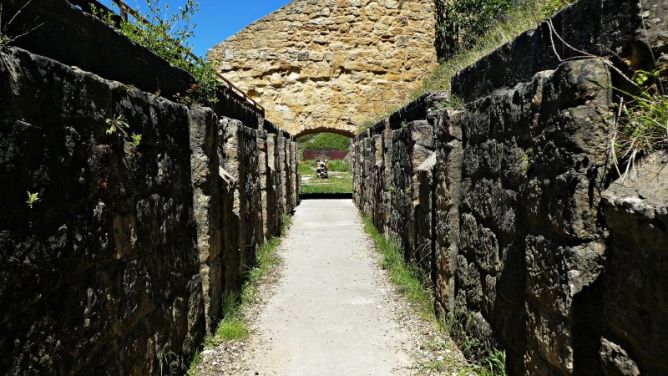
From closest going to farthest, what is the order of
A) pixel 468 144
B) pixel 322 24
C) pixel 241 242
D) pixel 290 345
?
pixel 468 144
pixel 290 345
pixel 241 242
pixel 322 24

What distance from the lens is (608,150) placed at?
196 cm

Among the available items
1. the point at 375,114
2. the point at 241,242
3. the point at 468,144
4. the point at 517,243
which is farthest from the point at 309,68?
the point at 517,243

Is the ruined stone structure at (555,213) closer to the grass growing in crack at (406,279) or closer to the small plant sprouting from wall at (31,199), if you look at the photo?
the grass growing in crack at (406,279)

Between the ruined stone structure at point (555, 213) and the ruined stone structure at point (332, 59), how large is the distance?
443 inches

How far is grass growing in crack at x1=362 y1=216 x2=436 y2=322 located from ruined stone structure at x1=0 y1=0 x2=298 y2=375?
1.86 metres

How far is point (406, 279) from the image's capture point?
5.27m

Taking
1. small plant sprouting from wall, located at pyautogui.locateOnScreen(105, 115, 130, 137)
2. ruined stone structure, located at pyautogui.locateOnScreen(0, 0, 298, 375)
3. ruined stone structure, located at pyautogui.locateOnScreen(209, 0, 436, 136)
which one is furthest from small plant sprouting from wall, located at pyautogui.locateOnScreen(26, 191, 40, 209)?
ruined stone structure, located at pyautogui.locateOnScreen(209, 0, 436, 136)

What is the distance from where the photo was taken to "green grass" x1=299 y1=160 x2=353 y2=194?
18438 mm

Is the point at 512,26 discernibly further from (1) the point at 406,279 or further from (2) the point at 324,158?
(2) the point at 324,158

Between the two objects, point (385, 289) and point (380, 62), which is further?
point (380, 62)

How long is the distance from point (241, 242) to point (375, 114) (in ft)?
33.7

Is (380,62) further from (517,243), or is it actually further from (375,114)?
(517,243)

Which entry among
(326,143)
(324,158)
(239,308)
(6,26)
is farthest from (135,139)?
(326,143)

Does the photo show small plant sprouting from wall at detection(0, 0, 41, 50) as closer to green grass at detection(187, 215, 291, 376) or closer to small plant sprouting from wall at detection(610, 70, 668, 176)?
small plant sprouting from wall at detection(610, 70, 668, 176)
